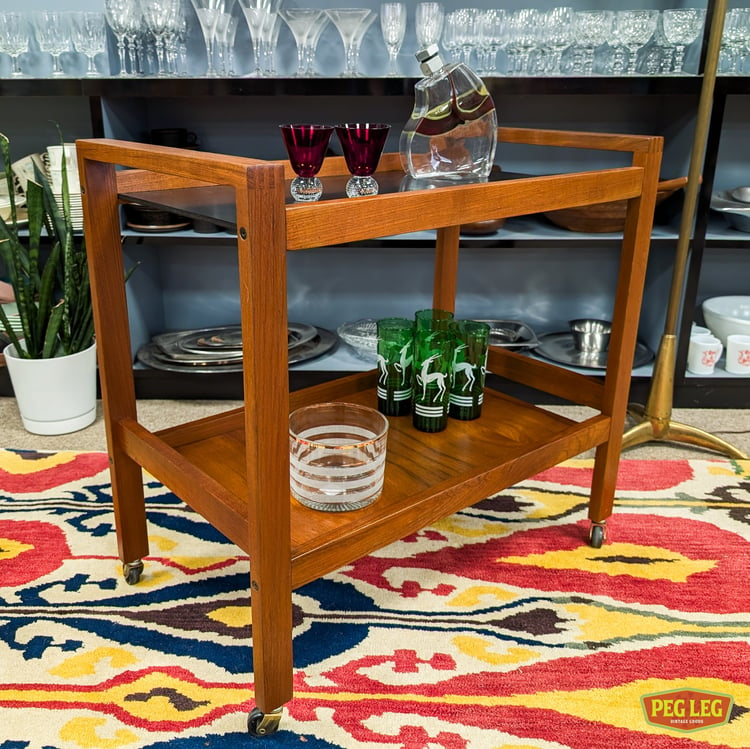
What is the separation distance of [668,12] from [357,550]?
1606mm

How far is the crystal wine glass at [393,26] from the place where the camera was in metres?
1.93

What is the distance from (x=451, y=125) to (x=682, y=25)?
1.06 metres

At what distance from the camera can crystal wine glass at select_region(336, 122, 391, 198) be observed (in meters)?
1.06

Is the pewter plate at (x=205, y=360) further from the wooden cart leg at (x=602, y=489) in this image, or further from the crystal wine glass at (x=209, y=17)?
the wooden cart leg at (x=602, y=489)

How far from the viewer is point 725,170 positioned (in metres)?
2.29

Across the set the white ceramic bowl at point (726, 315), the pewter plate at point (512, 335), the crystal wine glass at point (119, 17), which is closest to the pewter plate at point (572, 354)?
the pewter plate at point (512, 335)

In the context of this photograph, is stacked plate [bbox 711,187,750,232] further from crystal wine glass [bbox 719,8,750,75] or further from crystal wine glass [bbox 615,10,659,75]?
crystal wine glass [bbox 615,10,659,75]

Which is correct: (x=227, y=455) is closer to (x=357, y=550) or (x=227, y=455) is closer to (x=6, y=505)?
(x=357, y=550)

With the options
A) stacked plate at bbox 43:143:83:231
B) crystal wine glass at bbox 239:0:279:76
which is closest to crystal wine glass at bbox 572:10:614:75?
crystal wine glass at bbox 239:0:279:76

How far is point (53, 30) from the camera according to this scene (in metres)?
1.96

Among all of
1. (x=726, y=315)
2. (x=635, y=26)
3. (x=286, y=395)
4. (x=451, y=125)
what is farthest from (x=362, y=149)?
(x=726, y=315)

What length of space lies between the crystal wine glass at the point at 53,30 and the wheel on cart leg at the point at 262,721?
170cm

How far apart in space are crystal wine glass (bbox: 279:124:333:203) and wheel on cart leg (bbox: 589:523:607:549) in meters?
0.83

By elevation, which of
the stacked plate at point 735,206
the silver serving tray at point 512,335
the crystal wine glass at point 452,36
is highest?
the crystal wine glass at point 452,36
